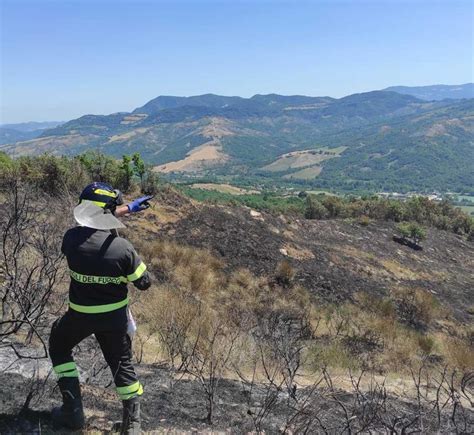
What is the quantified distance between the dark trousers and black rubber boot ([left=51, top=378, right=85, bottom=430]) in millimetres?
161

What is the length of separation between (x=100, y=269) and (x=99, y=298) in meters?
0.22

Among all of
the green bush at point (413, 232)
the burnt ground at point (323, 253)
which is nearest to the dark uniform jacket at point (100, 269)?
the burnt ground at point (323, 253)

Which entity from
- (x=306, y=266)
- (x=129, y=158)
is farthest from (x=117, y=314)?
(x=129, y=158)

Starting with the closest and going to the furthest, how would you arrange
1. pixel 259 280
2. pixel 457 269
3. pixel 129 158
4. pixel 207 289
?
pixel 207 289 → pixel 259 280 → pixel 129 158 → pixel 457 269

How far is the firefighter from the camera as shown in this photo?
284cm

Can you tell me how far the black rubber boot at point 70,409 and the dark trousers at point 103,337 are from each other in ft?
0.53

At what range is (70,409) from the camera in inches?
116

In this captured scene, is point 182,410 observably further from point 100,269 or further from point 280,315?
point 280,315

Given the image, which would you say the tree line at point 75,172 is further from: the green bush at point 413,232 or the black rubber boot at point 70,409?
the green bush at point 413,232

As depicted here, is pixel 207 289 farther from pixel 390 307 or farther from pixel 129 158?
pixel 129 158

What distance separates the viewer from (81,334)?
2.96m

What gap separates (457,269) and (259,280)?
47.1 feet

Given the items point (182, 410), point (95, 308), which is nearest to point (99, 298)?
point (95, 308)

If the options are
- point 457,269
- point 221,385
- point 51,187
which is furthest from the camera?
point 457,269
